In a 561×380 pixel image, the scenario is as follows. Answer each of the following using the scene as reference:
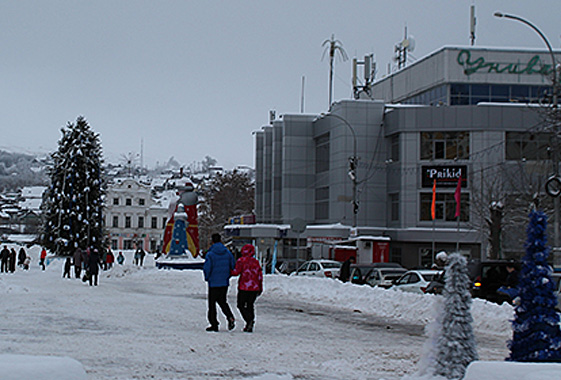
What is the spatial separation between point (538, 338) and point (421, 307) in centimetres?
994

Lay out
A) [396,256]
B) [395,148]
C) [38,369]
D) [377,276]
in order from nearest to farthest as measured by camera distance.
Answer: [38,369], [377,276], [396,256], [395,148]

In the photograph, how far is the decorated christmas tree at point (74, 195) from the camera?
2143 inches

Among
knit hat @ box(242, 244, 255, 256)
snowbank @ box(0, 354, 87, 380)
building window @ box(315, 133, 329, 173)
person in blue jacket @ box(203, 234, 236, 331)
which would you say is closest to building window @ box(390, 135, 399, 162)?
building window @ box(315, 133, 329, 173)

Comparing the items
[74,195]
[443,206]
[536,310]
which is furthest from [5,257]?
[536,310]

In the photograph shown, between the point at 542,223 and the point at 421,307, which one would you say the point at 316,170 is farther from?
the point at 542,223

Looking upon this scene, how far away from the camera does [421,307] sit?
58.9 ft

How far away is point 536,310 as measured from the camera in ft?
26.9

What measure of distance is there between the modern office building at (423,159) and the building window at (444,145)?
0.07 metres

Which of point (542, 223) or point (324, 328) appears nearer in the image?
point (542, 223)

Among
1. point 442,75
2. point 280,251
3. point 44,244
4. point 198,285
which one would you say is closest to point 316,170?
point 280,251

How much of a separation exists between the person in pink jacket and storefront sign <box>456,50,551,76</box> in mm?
47335

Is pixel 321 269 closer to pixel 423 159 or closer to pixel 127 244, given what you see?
pixel 423 159

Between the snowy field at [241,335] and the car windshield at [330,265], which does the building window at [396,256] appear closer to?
the car windshield at [330,265]

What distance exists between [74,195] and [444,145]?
1087 inches
